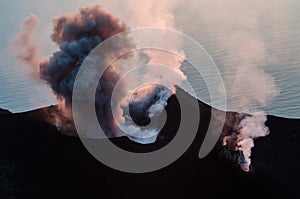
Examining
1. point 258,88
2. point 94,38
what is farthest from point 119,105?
point 258,88

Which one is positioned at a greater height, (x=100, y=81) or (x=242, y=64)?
(x=242, y=64)

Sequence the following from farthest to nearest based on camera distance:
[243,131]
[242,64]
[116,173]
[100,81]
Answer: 1. [242,64]
2. [100,81]
3. [243,131]
4. [116,173]

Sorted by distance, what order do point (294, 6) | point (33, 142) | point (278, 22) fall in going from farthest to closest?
point (294, 6), point (278, 22), point (33, 142)

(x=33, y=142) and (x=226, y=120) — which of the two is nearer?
(x=33, y=142)

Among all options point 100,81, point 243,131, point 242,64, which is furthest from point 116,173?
point 242,64

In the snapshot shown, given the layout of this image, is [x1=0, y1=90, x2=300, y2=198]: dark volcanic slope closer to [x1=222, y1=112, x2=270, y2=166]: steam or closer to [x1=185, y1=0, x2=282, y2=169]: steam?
[x1=222, y1=112, x2=270, y2=166]: steam

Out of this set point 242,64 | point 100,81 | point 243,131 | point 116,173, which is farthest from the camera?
point 242,64

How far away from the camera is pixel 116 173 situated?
3950 centimetres

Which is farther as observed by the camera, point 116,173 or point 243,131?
point 243,131

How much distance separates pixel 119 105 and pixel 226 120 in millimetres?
11941

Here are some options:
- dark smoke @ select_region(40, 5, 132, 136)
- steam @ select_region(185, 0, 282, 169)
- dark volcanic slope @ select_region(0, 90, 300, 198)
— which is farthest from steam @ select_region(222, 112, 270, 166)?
dark smoke @ select_region(40, 5, 132, 136)

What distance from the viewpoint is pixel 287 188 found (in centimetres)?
3953

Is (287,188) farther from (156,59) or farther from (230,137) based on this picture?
(156,59)

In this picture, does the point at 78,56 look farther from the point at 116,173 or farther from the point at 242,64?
the point at 242,64
